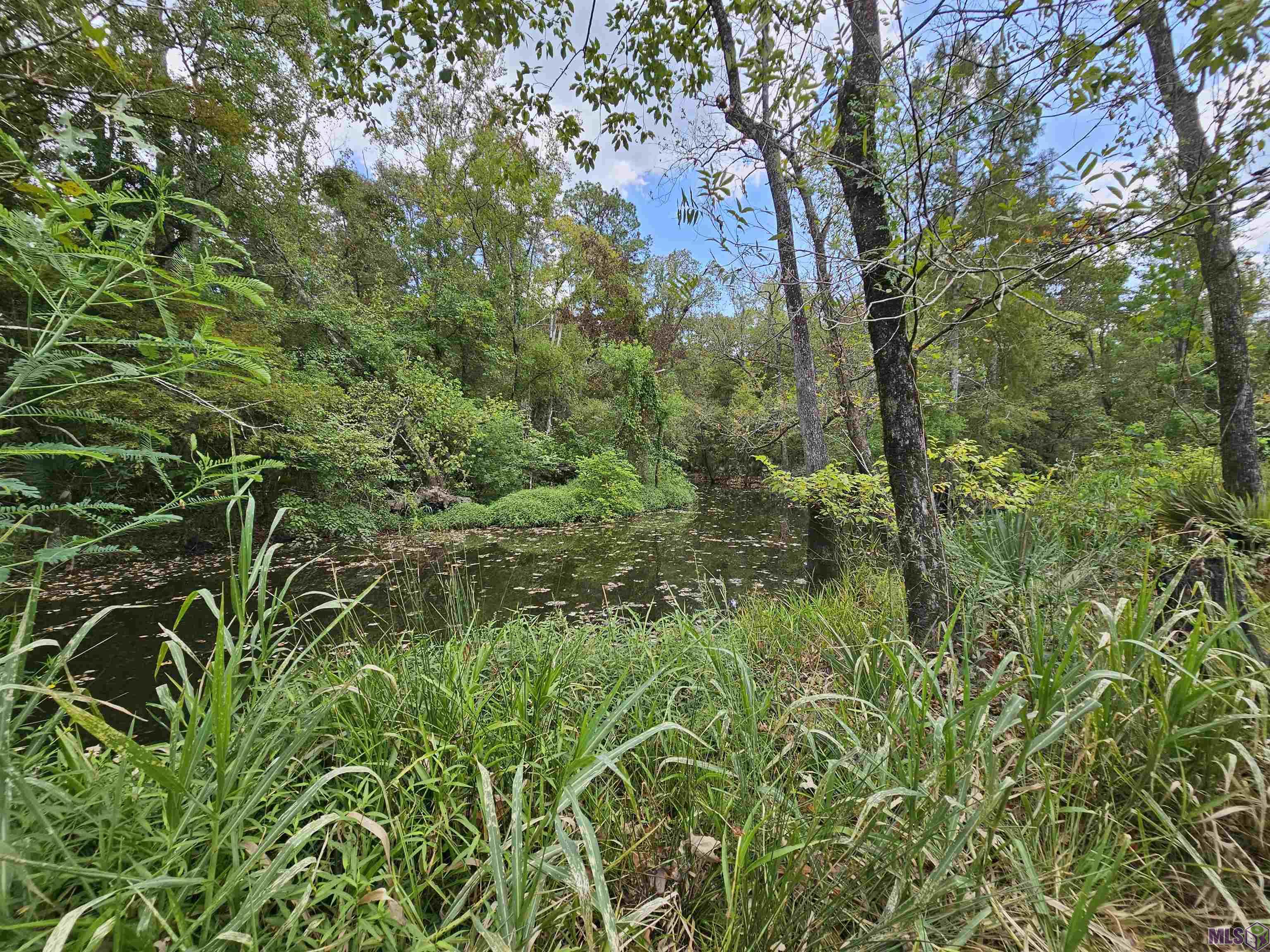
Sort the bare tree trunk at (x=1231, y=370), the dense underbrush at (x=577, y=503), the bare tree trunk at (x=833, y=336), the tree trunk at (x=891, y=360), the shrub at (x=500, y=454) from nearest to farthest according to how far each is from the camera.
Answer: the tree trunk at (x=891, y=360)
the bare tree trunk at (x=833, y=336)
the bare tree trunk at (x=1231, y=370)
the dense underbrush at (x=577, y=503)
the shrub at (x=500, y=454)

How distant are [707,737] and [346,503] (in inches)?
393

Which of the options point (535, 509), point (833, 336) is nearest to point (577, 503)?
point (535, 509)

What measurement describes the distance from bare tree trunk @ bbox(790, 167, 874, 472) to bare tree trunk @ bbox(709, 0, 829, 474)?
0.14 metres

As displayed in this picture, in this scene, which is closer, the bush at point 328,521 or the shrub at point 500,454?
the bush at point 328,521

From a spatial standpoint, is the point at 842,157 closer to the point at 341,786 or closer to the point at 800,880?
the point at 800,880

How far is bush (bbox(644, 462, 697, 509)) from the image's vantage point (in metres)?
13.5

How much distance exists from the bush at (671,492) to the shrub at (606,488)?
34.8 inches

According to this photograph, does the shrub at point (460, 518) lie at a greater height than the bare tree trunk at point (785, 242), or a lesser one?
lesser

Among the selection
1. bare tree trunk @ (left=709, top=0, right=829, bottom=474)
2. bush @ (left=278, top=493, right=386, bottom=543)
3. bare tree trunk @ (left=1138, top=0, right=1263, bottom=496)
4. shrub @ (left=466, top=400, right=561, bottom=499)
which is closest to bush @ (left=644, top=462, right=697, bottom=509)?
shrub @ (left=466, top=400, right=561, bottom=499)

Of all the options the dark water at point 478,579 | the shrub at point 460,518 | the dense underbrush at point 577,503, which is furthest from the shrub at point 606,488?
the shrub at point 460,518

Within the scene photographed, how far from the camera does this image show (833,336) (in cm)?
463

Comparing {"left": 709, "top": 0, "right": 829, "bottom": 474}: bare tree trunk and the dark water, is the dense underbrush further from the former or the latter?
{"left": 709, "top": 0, "right": 829, "bottom": 474}: bare tree trunk

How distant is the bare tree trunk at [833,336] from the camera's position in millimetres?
2506

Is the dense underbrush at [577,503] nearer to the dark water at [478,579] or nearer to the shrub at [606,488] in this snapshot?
the shrub at [606,488]
